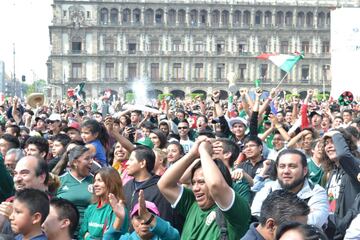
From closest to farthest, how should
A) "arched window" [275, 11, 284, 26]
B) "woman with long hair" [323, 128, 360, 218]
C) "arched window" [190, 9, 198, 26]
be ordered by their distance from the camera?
"woman with long hair" [323, 128, 360, 218]
"arched window" [190, 9, 198, 26]
"arched window" [275, 11, 284, 26]

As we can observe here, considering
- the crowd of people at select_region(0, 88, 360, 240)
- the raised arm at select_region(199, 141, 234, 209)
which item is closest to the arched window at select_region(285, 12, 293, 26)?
the crowd of people at select_region(0, 88, 360, 240)

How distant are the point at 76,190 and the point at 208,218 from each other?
2.01m

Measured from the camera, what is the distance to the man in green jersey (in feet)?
16.0

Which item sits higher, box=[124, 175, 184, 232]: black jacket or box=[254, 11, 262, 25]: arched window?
box=[254, 11, 262, 25]: arched window

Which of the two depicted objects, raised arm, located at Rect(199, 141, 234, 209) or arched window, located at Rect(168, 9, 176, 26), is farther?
arched window, located at Rect(168, 9, 176, 26)

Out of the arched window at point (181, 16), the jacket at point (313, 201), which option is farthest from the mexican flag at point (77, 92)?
the arched window at point (181, 16)

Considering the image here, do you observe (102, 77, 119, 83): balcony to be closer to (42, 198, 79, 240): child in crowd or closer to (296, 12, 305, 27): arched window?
(296, 12, 305, 27): arched window

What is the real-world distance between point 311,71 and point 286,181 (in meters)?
69.3

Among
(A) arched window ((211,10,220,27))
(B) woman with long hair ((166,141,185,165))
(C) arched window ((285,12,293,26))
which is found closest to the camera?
(B) woman with long hair ((166,141,185,165))

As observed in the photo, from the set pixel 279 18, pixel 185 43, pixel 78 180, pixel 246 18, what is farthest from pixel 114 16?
pixel 78 180

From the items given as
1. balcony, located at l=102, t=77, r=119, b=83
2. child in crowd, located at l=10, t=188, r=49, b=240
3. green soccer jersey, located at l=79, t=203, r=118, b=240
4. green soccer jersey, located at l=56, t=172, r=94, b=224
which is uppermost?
balcony, located at l=102, t=77, r=119, b=83

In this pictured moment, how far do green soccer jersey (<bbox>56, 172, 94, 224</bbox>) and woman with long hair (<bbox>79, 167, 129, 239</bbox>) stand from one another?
43 cm

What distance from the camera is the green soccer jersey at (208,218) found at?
493 centimetres

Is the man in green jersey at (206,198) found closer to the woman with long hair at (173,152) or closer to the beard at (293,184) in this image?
the beard at (293,184)
